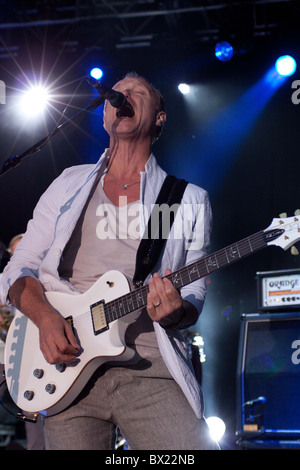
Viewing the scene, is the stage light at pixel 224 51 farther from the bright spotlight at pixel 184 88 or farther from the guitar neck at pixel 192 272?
the guitar neck at pixel 192 272

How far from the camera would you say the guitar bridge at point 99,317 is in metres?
2.24

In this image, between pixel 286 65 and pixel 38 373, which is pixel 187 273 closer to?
pixel 38 373

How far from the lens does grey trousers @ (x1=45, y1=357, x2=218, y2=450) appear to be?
200 cm

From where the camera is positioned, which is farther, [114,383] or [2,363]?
[2,363]

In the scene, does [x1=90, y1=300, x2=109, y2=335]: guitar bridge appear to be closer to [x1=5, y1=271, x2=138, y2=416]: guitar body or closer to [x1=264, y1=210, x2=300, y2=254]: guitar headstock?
[x1=5, y1=271, x2=138, y2=416]: guitar body

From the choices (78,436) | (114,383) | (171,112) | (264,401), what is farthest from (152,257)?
(171,112)

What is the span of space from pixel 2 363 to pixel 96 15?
15.5 ft

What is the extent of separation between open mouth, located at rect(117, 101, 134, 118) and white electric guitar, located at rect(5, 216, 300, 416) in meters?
0.95

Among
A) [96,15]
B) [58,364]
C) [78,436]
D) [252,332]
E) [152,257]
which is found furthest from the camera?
[96,15]

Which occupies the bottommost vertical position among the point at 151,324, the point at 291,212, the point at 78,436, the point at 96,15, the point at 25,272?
the point at 78,436

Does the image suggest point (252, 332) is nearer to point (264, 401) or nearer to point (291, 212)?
point (264, 401)

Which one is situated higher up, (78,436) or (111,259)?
(111,259)

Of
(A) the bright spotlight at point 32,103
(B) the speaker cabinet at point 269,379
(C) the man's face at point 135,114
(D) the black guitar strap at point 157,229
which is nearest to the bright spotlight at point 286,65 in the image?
(A) the bright spotlight at point 32,103

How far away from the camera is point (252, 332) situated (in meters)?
4.57
